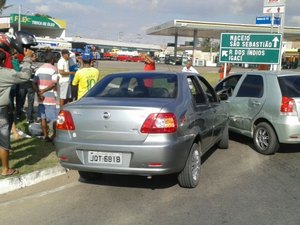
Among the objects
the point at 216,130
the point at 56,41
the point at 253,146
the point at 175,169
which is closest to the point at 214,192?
A: the point at 175,169

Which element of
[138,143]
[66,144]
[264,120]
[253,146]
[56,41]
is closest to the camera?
[138,143]

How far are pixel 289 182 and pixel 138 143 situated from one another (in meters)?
2.50

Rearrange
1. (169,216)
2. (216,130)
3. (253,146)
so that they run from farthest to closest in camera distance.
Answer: (253,146) < (216,130) < (169,216)

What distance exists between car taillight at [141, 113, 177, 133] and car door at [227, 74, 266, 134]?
3510 mm

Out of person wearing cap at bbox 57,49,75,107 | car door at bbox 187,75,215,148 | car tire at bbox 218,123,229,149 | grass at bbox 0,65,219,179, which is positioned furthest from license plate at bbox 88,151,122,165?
person wearing cap at bbox 57,49,75,107

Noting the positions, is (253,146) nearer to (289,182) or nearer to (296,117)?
Answer: (296,117)

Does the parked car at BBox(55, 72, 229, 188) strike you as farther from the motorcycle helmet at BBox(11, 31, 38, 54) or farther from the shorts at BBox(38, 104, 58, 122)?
the shorts at BBox(38, 104, 58, 122)

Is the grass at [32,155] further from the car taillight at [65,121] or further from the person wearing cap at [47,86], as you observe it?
the car taillight at [65,121]

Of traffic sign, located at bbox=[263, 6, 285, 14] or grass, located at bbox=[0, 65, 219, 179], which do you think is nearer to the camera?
grass, located at bbox=[0, 65, 219, 179]

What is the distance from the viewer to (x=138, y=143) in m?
4.95

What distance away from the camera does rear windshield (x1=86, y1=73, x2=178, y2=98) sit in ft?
18.5

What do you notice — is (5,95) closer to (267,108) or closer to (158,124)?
(158,124)

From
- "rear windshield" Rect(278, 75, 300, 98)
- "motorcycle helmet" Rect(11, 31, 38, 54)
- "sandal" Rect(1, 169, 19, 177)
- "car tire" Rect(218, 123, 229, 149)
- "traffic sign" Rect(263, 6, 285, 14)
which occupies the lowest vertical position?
"sandal" Rect(1, 169, 19, 177)

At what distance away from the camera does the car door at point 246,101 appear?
810 centimetres
